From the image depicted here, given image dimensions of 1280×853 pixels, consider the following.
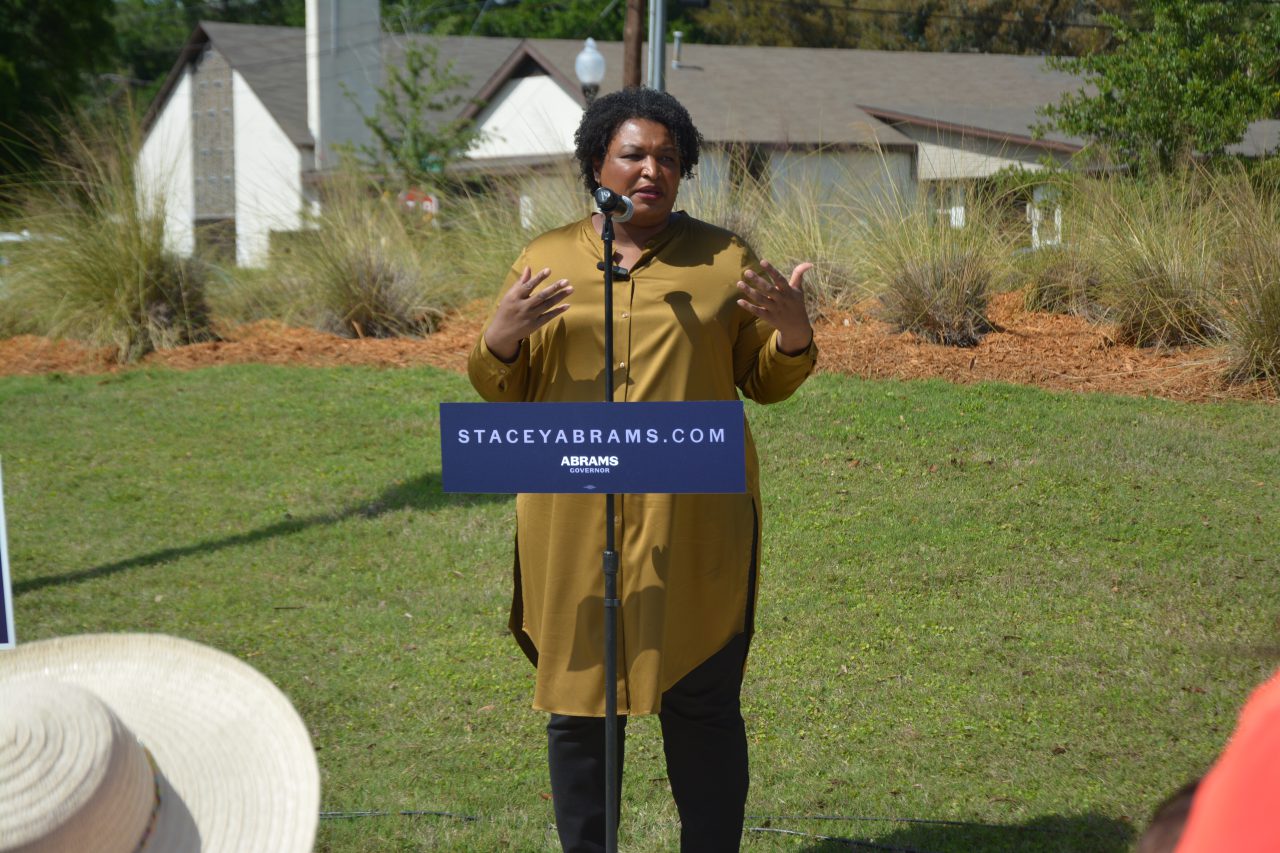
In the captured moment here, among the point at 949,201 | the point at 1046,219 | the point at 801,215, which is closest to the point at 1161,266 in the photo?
the point at 1046,219

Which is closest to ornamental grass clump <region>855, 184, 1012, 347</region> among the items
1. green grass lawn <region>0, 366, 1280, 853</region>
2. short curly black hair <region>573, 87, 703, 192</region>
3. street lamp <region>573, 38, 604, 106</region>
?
green grass lawn <region>0, 366, 1280, 853</region>

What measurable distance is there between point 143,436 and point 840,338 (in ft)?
17.5

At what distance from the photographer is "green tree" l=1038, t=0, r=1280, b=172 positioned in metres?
13.8

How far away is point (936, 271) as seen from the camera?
10641 mm

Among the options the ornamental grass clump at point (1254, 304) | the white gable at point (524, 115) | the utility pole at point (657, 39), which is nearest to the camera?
the ornamental grass clump at point (1254, 304)

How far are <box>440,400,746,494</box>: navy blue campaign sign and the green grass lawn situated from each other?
6.04 feet

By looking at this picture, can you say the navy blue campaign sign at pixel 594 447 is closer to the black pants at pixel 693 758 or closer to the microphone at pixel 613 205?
the microphone at pixel 613 205

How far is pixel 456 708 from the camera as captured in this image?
5.41m

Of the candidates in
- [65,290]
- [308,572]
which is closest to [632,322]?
[308,572]

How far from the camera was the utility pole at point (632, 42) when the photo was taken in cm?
1466

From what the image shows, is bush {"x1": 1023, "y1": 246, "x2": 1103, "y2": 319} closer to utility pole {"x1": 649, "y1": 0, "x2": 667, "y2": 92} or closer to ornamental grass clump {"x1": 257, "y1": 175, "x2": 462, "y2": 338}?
utility pole {"x1": 649, "y1": 0, "x2": 667, "y2": 92}

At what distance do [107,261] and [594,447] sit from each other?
10.5 metres

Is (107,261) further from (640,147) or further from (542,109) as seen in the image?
(542,109)

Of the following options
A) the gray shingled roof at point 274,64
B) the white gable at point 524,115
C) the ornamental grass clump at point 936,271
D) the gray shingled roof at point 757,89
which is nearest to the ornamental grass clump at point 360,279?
the ornamental grass clump at point 936,271
